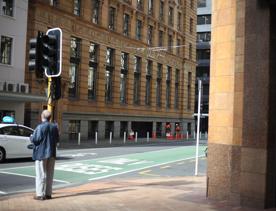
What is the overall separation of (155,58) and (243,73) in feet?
152

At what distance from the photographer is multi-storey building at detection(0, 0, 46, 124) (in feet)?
106

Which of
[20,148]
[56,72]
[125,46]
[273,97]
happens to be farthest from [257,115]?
[125,46]

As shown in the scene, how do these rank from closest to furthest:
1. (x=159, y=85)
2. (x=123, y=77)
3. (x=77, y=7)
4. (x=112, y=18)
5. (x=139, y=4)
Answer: (x=77, y=7) → (x=112, y=18) → (x=123, y=77) → (x=139, y=4) → (x=159, y=85)

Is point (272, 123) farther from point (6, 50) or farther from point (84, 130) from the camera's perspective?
point (84, 130)

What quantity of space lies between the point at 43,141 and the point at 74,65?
1229 inches

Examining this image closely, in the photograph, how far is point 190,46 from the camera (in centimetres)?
6825

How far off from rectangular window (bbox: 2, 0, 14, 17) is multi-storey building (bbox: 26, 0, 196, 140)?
2.43 meters

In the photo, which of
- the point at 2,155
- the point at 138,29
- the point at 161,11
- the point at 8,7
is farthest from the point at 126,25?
the point at 2,155

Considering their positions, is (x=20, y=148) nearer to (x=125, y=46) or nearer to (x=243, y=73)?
(x=243, y=73)

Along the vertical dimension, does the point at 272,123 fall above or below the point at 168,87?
below

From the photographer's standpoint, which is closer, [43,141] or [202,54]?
[43,141]

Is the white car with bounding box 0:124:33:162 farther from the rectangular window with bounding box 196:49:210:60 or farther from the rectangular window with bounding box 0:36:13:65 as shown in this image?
the rectangular window with bounding box 196:49:210:60

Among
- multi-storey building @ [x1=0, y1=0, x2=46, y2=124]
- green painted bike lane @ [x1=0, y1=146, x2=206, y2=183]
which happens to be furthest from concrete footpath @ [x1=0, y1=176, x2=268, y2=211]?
multi-storey building @ [x1=0, y1=0, x2=46, y2=124]

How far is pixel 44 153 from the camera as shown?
10281mm
